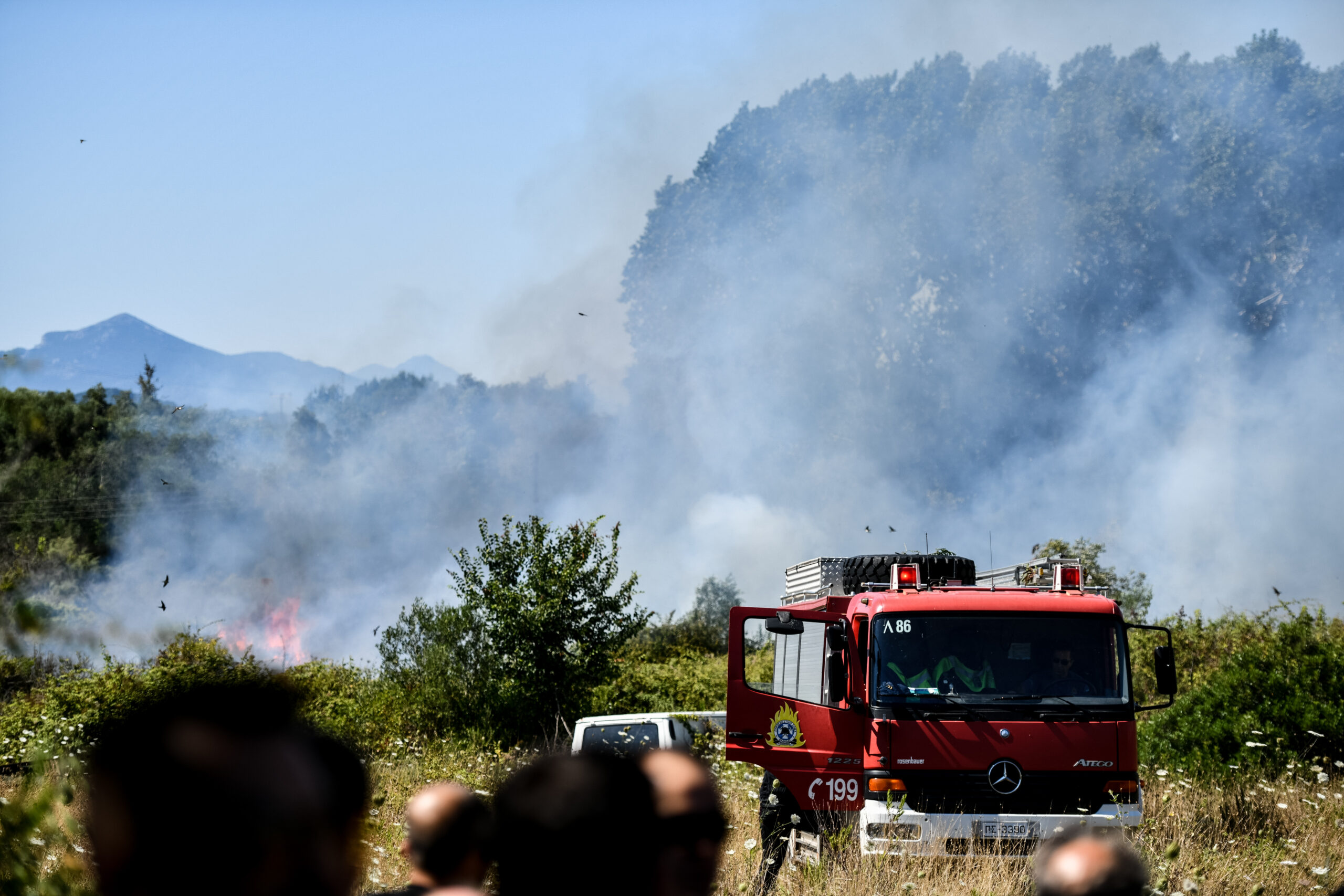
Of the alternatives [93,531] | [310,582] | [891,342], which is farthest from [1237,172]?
[93,531]

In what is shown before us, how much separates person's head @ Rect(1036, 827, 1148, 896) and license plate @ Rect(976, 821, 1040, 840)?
17.8ft

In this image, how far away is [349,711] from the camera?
16.5m

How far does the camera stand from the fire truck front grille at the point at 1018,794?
7.15 meters

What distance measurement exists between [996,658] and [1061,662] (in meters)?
→ 0.45

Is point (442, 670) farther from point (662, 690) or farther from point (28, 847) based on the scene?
point (28, 847)

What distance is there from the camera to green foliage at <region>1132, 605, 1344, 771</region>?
11102 millimetres

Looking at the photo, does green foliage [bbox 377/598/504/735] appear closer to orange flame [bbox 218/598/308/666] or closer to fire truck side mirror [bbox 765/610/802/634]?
fire truck side mirror [bbox 765/610/802/634]

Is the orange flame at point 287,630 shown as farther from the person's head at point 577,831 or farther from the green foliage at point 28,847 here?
the person's head at point 577,831

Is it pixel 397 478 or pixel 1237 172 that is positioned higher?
pixel 1237 172

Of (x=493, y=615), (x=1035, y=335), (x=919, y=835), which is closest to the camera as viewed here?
(x=919, y=835)

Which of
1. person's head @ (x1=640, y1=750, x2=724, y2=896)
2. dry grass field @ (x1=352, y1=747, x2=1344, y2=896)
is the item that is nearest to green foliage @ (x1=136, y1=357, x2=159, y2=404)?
dry grass field @ (x1=352, y1=747, x2=1344, y2=896)

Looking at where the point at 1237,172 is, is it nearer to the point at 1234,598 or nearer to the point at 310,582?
the point at 1234,598

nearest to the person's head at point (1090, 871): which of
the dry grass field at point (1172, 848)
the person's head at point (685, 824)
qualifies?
the person's head at point (685, 824)

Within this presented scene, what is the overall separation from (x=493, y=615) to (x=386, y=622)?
65.5 feet
